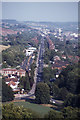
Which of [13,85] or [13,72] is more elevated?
[13,72]

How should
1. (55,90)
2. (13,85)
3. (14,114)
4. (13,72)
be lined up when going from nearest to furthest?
(14,114)
(55,90)
(13,85)
(13,72)

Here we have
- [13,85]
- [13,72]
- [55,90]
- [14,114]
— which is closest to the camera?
[14,114]

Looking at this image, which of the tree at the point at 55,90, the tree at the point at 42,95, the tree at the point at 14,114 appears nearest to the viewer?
the tree at the point at 14,114

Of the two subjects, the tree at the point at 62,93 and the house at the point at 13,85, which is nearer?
the tree at the point at 62,93

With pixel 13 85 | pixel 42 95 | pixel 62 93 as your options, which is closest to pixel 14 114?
pixel 42 95

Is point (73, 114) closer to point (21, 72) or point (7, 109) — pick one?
point (7, 109)

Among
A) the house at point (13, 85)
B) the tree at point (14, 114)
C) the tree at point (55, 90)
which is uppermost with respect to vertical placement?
the tree at point (14, 114)

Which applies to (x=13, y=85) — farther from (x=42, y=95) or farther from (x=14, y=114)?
(x=14, y=114)

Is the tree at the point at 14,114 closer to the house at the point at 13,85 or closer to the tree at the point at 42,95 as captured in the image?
the tree at the point at 42,95

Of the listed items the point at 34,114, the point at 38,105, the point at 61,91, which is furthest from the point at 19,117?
the point at 61,91

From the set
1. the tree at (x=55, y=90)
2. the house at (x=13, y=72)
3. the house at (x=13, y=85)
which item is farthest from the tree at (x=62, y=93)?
the house at (x=13, y=72)

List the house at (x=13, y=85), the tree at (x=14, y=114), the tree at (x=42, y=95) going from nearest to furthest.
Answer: the tree at (x=14, y=114) → the tree at (x=42, y=95) → the house at (x=13, y=85)
